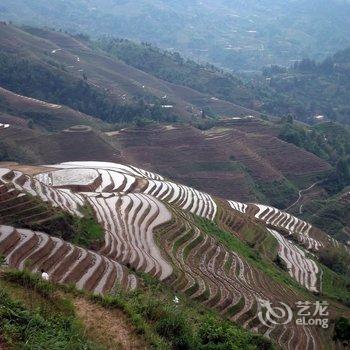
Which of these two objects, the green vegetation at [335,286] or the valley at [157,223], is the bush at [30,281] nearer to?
the valley at [157,223]

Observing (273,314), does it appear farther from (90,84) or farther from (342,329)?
(90,84)

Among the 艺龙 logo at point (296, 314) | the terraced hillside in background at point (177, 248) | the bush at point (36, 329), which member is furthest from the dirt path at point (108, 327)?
the 艺龙 logo at point (296, 314)

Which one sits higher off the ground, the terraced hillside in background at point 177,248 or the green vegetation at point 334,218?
the terraced hillside in background at point 177,248

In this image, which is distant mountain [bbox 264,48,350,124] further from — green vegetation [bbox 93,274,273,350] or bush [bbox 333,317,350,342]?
green vegetation [bbox 93,274,273,350]

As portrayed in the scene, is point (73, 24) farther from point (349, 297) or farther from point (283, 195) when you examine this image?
point (349, 297)

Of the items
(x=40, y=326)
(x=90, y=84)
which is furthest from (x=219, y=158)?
(x=40, y=326)

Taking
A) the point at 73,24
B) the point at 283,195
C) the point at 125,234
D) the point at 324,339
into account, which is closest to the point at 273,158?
the point at 283,195

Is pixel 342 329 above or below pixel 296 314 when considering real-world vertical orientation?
above
